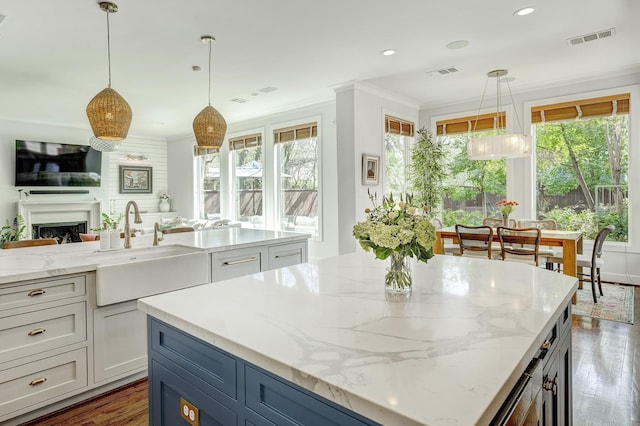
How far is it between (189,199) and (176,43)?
5930 mm

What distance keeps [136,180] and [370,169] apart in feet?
21.3

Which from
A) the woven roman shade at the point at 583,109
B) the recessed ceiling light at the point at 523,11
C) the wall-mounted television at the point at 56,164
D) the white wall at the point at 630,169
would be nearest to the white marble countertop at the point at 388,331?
the recessed ceiling light at the point at 523,11

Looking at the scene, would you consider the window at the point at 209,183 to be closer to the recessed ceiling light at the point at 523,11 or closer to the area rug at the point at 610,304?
the recessed ceiling light at the point at 523,11

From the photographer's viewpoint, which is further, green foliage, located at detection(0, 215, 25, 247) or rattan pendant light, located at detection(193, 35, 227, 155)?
green foliage, located at detection(0, 215, 25, 247)

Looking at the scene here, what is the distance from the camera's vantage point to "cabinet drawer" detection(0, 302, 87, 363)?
1989 millimetres

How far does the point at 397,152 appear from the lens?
628 centimetres

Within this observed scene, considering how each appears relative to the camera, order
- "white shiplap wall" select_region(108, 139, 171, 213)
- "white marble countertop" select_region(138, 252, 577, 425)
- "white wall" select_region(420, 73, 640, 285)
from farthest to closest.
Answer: "white shiplap wall" select_region(108, 139, 171, 213) < "white wall" select_region(420, 73, 640, 285) < "white marble countertop" select_region(138, 252, 577, 425)

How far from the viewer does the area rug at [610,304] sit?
374cm

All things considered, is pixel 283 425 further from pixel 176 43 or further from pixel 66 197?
pixel 66 197

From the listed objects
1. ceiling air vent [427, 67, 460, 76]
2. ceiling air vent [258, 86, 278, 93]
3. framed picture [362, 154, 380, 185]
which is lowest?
framed picture [362, 154, 380, 185]

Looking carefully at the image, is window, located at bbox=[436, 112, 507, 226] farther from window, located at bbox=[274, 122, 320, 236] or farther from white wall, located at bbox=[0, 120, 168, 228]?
white wall, located at bbox=[0, 120, 168, 228]

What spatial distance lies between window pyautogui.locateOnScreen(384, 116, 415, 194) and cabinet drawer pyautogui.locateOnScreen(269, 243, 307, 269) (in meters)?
2.59

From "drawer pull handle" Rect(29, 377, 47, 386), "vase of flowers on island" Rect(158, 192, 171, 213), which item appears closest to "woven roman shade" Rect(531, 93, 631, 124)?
"drawer pull handle" Rect(29, 377, 47, 386)

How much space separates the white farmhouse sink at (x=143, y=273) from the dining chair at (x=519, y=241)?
3.09m
